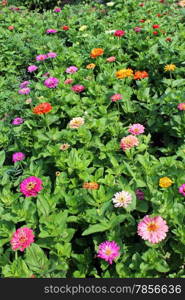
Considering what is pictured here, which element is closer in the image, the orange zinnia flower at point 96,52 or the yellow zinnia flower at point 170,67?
the yellow zinnia flower at point 170,67

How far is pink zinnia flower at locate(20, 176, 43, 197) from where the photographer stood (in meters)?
2.05

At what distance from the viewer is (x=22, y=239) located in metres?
1.81

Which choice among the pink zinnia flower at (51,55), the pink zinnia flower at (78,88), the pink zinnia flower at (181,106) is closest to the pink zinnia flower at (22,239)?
the pink zinnia flower at (181,106)

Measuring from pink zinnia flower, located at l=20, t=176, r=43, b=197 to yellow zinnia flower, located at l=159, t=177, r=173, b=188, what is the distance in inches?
26.3

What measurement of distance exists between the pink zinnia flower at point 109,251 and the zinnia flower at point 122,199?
0.63 ft

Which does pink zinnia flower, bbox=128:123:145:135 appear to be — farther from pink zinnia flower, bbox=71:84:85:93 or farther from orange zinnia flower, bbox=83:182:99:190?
pink zinnia flower, bbox=71:84:85:93

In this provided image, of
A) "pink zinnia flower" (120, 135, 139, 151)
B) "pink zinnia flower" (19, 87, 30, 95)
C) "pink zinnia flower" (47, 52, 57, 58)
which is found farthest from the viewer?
"pink zinnia flower" (47, 52, 57, 58)

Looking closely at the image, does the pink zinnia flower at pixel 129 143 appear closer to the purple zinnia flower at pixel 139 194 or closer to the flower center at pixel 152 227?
the purple zinnia flower at pixel 139 194

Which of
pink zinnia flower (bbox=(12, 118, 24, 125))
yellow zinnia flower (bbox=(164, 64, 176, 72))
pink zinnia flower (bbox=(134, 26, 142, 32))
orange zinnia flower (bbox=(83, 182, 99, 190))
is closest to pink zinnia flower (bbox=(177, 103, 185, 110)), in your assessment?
yellow zinnia flower (bbox=(164, 64, 176, 72))

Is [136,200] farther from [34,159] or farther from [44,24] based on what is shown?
[44,24]

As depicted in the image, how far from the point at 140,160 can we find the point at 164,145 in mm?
Answer: 668

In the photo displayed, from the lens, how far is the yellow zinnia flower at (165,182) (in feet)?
6.31

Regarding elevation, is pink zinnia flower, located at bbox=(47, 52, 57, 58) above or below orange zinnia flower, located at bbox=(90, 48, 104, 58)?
below

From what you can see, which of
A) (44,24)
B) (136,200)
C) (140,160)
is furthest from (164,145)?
(44,24)
